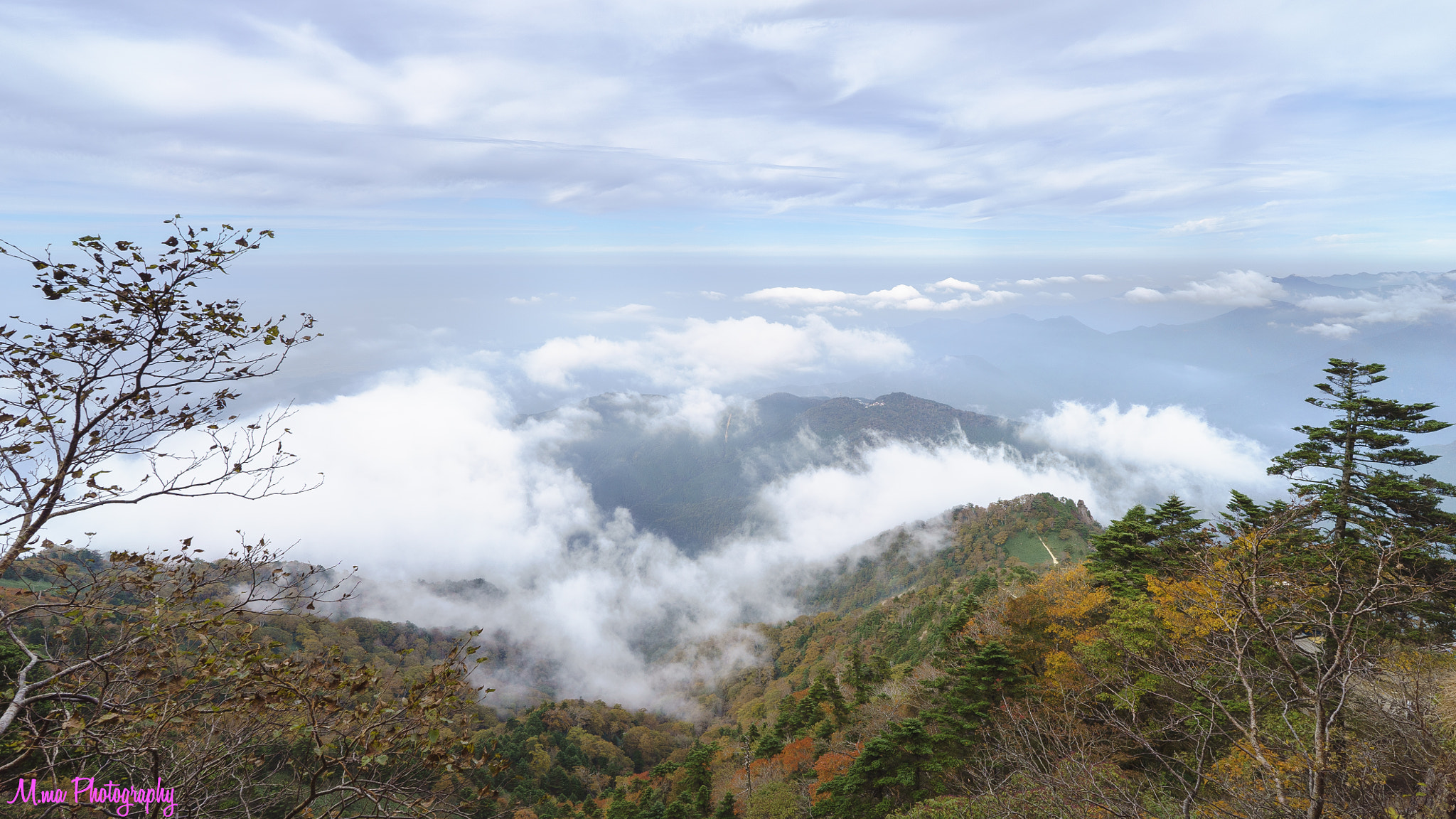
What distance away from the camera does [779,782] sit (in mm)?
33562

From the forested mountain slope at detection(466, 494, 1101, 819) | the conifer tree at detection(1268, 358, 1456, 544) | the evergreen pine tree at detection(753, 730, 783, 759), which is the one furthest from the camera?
the forested mountain slope at detection(466, 494, 1101, 819)

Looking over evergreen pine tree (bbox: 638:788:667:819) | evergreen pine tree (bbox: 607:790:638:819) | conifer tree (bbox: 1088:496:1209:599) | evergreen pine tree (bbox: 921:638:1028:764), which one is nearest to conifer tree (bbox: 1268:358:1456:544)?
conifer tree (bbox: 1088:496:1209:599)

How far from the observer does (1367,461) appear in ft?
76.4

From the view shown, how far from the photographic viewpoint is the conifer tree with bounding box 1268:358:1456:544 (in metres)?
21.4

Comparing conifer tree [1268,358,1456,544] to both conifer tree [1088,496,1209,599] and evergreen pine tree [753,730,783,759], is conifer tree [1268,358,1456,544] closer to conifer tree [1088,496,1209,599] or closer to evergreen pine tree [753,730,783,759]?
conifer tree [1088,496,1209,599]

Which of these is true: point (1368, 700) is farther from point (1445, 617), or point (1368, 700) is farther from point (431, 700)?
point (431, 700)

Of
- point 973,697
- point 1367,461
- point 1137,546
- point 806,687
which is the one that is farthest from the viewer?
point 806,687

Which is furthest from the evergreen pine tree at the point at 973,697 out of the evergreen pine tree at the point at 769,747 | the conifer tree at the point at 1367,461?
the evergreen pine tree at the point at 769,747

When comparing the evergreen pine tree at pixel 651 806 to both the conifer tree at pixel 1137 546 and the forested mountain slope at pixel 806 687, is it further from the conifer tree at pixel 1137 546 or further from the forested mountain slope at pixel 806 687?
the conifer tree at pixel 1137 546

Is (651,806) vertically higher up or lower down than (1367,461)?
lower down

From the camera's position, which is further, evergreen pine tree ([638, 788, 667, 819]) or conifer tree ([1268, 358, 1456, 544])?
evergreen pine tree ([638, 788, 667, 819])

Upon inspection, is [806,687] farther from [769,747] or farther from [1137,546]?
[1137,546]

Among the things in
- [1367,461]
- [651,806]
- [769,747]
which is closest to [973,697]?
[769,747]

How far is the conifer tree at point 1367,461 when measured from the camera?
21422 millimetres
